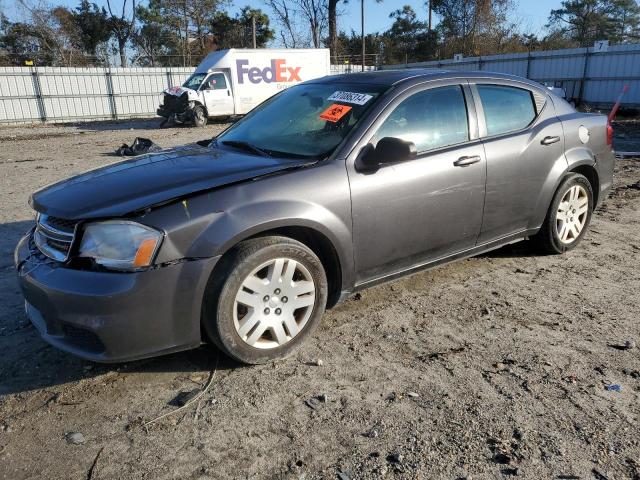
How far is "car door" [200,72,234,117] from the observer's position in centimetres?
1980

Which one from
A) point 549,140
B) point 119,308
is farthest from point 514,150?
point 119,308

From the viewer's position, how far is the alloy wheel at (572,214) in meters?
4.70

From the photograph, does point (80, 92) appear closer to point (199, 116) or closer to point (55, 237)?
point (199, 116)

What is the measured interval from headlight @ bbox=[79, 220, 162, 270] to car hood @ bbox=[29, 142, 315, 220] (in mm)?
79

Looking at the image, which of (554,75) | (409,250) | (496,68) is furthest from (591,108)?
(409,250)

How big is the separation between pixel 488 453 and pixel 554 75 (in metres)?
23.5

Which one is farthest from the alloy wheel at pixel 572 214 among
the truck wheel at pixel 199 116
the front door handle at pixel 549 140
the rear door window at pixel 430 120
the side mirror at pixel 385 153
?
the truck wheel at pixel 199 116

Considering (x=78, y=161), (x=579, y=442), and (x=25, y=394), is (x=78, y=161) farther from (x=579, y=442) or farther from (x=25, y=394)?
(x=579, y=442)

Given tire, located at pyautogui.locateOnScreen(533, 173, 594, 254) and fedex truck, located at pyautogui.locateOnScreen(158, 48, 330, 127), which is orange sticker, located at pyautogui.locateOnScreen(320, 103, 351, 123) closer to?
tire, located at pyautogui.locateOnScreen(533, 173, 594, 254)

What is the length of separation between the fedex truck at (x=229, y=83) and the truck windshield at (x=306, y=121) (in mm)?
16284

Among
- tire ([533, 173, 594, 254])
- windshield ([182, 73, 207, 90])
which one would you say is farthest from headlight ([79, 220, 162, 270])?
windshield ([182, 73, 207, 90])

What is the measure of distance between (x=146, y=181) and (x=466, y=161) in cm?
221

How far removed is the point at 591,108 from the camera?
67.3ft

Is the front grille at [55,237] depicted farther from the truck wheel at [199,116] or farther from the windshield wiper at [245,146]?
the truck wheel at [199,116]
